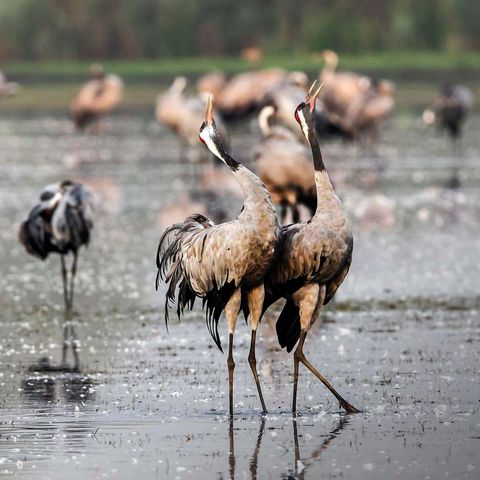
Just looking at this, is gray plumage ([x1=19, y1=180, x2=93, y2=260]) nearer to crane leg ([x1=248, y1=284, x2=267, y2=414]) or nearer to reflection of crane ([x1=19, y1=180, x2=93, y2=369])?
reflection of crane ([x1=19, y1=180, x2=93, y2=369])

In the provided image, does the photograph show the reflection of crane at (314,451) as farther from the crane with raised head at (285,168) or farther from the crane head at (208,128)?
the crane with raised head at (285,168)

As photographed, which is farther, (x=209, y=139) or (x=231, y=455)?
(x=209, y=139)

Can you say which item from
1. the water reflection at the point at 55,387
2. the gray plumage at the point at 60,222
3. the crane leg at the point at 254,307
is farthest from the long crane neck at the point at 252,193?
the gray plumage at the point at 60,222

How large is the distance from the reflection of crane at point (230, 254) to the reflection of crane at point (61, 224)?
343 centimetres

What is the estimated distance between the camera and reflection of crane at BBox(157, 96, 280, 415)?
340 inches

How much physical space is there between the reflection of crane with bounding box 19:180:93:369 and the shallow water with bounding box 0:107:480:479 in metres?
0.44

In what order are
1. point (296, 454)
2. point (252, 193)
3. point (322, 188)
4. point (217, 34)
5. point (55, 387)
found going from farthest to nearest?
point (217, 34) < point (55, 387) < point (322, 188) < point (252, 193) < point (296, 454)

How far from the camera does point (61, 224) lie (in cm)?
1262

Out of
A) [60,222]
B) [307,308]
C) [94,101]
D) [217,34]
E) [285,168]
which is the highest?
[217,34]

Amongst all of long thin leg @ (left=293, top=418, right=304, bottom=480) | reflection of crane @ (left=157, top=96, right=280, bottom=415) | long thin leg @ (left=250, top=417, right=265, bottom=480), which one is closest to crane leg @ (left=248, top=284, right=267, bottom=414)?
reflection of crane @ (left=157, top=96, right=280, bottom=415)

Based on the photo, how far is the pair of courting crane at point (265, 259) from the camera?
28.4ft

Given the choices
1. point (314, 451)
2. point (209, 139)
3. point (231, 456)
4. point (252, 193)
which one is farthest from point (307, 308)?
point (231, 456)

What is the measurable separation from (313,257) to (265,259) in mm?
256

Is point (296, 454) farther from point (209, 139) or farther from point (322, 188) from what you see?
point (209, 139)
